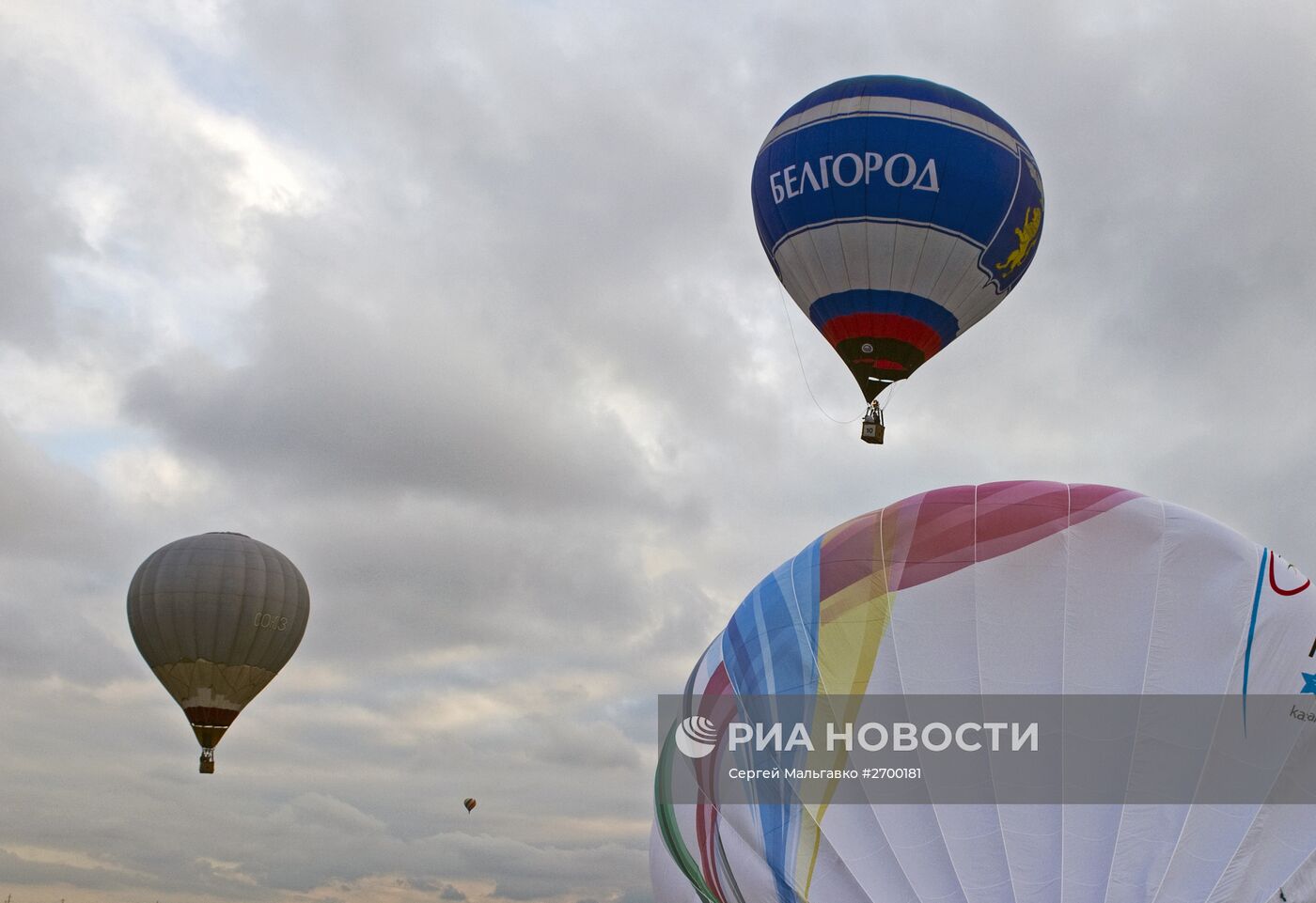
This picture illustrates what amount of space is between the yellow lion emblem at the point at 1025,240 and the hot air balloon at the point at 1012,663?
907 centimetres

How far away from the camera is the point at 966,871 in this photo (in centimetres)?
1752

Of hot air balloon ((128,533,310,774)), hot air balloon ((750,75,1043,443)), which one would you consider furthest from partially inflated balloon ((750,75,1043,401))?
hot air balloon ((128,533,310,774))

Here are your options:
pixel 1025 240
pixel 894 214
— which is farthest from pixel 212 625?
pixel 1025 240

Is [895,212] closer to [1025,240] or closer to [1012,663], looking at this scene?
[1025,240]

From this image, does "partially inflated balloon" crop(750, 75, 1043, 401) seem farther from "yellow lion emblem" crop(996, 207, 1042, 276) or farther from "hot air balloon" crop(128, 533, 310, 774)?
"hot air balloon" crop(128, 533, 310, 774)

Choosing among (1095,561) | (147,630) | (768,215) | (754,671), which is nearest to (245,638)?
(147,630)

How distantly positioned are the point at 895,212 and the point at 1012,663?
10.1 m

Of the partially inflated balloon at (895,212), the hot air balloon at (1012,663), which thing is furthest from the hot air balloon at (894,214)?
the hot air balloon at (1012,663)

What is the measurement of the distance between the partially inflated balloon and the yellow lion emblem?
0.02 m

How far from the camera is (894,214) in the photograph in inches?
1066

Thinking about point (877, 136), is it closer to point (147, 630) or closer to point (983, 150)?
point (983, 150)

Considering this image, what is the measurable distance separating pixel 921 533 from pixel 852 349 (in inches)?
366

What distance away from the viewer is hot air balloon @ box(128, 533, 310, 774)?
37469mm

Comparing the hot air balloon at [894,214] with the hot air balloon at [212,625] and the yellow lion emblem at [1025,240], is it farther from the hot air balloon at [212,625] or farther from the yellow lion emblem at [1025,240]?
the hot air balloon at [212,625]
